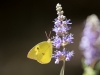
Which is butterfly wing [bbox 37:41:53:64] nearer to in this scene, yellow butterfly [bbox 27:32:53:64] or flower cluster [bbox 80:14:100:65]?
yellow butterfly [bbox 27:32:53:64]

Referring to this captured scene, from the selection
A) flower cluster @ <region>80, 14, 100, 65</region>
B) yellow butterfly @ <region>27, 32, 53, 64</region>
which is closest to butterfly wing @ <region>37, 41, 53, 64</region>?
yellow butterfly @ <region>27, 32, 53, 64</region>

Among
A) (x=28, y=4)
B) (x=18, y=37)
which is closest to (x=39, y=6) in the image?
(x=28, y=4)

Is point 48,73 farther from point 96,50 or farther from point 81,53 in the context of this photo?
point 96,50

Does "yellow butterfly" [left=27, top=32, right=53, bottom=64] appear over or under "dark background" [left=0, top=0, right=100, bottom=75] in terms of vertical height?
under

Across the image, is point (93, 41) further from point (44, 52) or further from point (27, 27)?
point (27, 27)

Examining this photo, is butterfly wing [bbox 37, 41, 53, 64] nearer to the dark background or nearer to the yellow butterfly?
the yellow butterfly

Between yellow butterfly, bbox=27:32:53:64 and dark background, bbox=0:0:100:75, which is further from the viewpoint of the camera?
dark background, bbox=0:0:100:75

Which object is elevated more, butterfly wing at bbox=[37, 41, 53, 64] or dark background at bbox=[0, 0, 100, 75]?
dark background at bbox=[0, 0, 100, 75]

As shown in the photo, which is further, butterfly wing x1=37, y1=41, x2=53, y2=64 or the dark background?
the dark background
